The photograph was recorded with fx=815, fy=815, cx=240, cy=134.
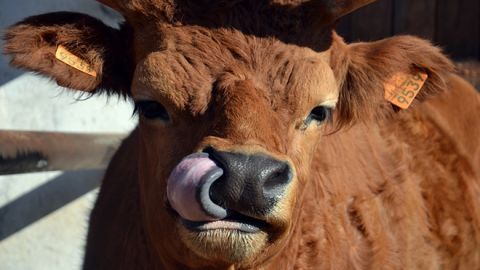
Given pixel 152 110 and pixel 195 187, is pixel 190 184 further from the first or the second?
pixel 152 110

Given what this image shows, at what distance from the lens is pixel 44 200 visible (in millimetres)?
4945

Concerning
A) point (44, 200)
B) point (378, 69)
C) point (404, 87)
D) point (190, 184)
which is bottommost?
point (44, 200)

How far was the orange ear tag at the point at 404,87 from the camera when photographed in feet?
11.5

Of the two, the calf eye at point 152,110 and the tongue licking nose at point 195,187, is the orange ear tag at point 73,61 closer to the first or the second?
the calf eye at point 152,110

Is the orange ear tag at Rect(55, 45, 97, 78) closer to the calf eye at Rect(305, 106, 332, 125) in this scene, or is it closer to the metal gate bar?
the calf eye at Rect(305, 106, 332, 125)

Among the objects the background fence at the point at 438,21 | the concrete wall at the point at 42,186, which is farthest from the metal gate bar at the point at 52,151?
the background fence at the point at 438,21

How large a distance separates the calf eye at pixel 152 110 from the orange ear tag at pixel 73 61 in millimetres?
310

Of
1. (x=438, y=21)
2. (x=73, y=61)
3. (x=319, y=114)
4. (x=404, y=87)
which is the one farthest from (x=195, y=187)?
(x=438, y=21)

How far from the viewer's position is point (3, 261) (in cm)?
477

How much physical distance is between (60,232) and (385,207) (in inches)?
81.6

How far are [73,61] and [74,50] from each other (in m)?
0.04

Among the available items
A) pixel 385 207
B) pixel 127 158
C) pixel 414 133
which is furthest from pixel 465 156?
pixel 127 158

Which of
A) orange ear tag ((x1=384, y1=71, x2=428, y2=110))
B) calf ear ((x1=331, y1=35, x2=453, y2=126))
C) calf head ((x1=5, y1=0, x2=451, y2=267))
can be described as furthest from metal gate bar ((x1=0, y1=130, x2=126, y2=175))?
orange ear tag ((x1=384, y1=71, x2=428, y2=110))

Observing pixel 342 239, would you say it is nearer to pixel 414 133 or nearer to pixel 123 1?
pixel 414 133
